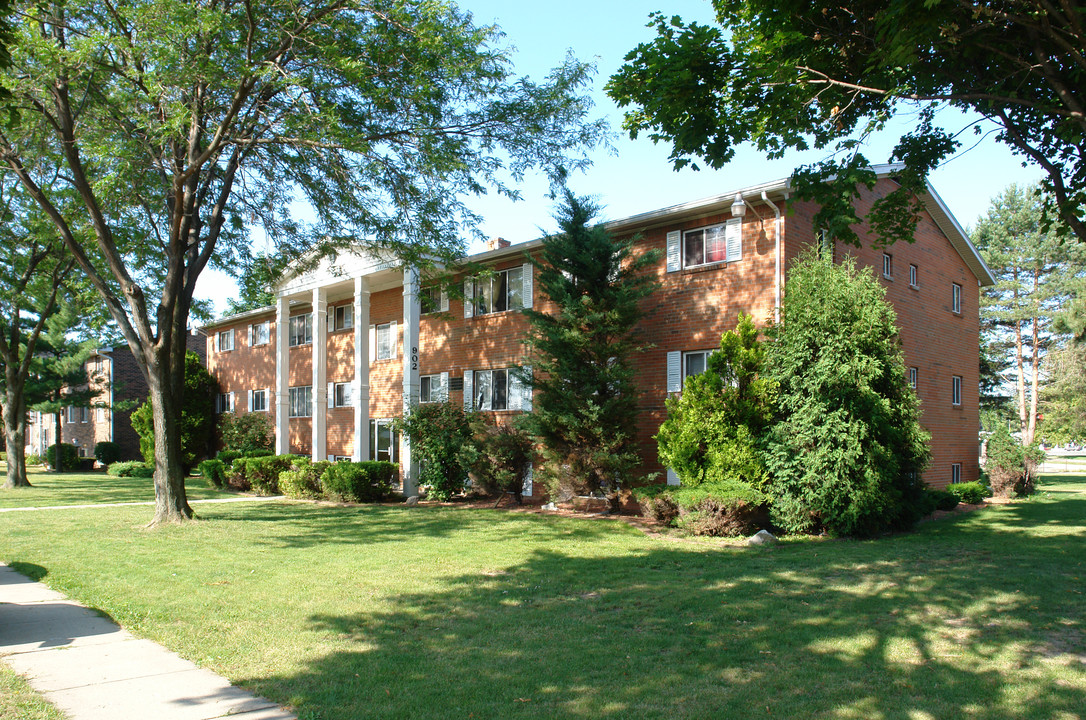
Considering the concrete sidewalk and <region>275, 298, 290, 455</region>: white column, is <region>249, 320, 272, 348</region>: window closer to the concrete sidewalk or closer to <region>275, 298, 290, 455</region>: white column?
<region>275, 298, 290, 455</region>: white column

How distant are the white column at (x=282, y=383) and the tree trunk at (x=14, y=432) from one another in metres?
→ 9.38

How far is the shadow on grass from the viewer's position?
16.3 feet

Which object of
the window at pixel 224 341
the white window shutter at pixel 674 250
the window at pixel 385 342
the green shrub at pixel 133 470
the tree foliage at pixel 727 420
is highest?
the white window shutter at pixel 674 250

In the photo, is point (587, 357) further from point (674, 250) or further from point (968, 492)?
point (968, 492)

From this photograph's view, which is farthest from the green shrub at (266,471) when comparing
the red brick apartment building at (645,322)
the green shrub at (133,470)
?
the green shrub at (133,470)

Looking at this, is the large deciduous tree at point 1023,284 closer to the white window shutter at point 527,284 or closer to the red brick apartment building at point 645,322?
the red brick apartment building at point 645,322

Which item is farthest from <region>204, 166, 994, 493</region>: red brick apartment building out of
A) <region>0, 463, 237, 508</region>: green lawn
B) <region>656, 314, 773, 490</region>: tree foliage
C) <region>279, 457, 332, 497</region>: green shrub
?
<region>0, 463, 237, 508</region>: green lawn

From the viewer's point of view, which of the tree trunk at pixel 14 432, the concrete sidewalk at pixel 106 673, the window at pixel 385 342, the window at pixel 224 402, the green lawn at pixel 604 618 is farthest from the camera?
the window at pixel 224 402

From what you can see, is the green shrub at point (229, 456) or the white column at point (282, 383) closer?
the white column at point (282, 383)

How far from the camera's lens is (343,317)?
27.1 m

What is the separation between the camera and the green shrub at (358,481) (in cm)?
1977

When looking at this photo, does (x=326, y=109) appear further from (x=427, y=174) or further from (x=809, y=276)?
(x=809, y=276)

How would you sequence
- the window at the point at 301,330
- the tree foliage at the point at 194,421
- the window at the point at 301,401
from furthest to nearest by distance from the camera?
the tree foliage at the point at 194,421 → the window at the point at 301,330 → the window at the point at 301,401

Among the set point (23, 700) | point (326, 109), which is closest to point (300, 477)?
point (326, 109)
